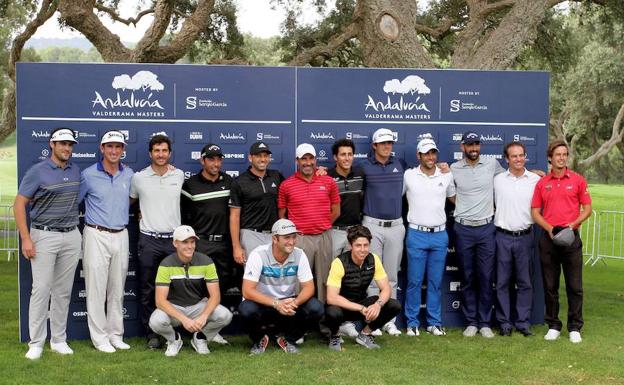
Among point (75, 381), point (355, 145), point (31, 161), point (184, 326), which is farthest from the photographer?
point (355, 145)

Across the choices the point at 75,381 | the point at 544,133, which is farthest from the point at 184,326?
the point at 544,133

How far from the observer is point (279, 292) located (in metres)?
6.77

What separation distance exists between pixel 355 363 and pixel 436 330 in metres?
1.54

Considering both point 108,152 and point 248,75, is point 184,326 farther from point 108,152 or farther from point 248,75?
point 248,75

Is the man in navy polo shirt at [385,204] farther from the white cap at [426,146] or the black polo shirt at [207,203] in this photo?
the black polo shirt at [207,203]

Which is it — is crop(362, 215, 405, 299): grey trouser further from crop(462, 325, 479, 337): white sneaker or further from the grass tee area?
crop(462, 325, 479, 337): white sneaker

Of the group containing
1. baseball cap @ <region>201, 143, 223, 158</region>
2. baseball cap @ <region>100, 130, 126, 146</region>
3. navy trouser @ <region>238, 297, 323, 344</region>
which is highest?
baseball cap @ <region>100, 130, 126, 146</region>

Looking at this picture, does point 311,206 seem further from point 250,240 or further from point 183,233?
point 183,233

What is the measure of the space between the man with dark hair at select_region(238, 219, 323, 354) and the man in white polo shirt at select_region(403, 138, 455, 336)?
4.15 feet

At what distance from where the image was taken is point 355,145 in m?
7.72

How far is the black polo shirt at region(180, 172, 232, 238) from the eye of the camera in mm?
7078

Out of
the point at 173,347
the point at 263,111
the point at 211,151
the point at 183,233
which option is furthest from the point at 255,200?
the point at 173,347

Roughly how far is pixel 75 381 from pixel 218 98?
2.95 m

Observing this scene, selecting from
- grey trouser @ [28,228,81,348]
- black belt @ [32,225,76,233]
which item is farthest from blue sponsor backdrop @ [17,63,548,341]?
black belt @ [32,225,76,233]
